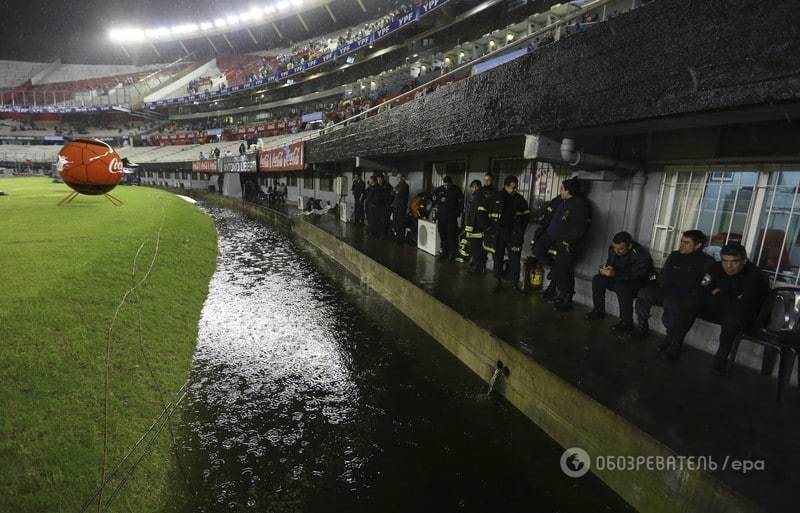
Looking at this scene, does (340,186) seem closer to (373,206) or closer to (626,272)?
(373,206)

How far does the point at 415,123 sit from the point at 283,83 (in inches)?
1397

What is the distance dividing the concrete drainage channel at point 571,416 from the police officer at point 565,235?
161 centimetres

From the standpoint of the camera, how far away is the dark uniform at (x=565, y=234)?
5199 mm

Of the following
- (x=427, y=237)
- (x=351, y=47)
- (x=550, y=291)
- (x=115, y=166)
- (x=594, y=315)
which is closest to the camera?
(x=594, y=315)

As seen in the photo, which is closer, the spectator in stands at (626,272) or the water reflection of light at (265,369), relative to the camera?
the water reflection of light at (265,369)

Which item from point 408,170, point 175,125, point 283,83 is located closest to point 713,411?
point 408,170

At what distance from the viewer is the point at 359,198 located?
13.2 metres

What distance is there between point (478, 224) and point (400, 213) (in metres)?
3.60

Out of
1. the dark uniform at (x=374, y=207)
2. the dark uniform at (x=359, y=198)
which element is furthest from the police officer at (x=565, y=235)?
the dark uniform at (x=359, y=198)

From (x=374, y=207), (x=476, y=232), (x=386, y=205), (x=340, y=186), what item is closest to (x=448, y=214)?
(x=476, y=232)

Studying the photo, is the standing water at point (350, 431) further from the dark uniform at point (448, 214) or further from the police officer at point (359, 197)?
the police officer at point (359, 197)

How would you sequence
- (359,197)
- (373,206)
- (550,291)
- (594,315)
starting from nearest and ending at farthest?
1. (594,315)
2. (550,291)
3. (373,206)
4. (359,197)

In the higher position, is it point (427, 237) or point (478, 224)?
point (478, 224)

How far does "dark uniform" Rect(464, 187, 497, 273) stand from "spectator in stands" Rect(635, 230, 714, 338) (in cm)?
286
